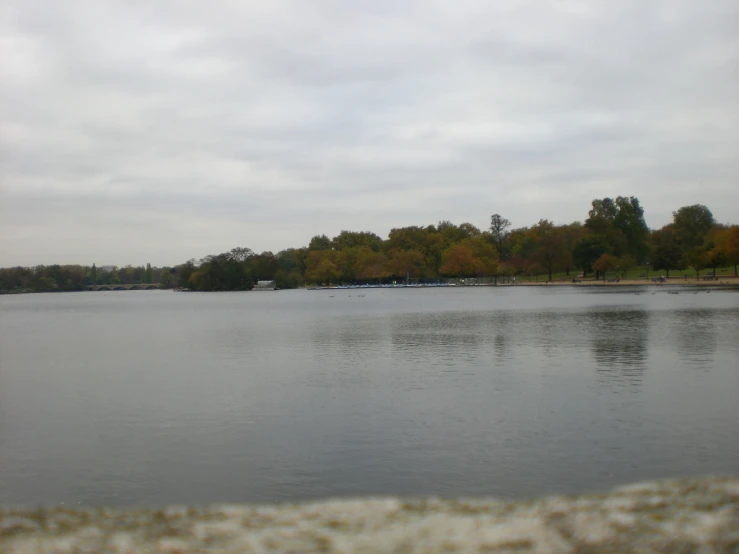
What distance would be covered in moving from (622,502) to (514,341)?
23.9m

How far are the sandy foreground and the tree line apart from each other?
9549cm

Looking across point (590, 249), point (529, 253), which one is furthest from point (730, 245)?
point (529, 253)

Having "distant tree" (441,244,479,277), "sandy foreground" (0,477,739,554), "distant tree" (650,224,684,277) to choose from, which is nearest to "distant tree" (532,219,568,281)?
"distant tree" (441,244,479,277)

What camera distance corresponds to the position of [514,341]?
105 ft

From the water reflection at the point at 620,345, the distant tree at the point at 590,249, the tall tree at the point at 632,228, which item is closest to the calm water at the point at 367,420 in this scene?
the water reflection at the point at 620,345

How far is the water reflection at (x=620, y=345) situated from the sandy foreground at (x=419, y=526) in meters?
11.6

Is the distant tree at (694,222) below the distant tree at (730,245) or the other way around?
the other way around

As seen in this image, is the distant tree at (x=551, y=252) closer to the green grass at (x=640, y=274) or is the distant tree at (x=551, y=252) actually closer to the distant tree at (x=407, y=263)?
the green grass at (x=640, y=274)

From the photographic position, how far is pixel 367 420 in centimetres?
1528

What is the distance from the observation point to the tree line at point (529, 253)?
120312 millimetres

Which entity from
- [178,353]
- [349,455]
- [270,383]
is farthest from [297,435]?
[178,353]

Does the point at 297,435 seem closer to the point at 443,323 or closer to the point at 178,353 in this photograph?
the point at 178,353

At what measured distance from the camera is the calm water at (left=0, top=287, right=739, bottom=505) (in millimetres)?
10945

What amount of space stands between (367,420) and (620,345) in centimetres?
1752
